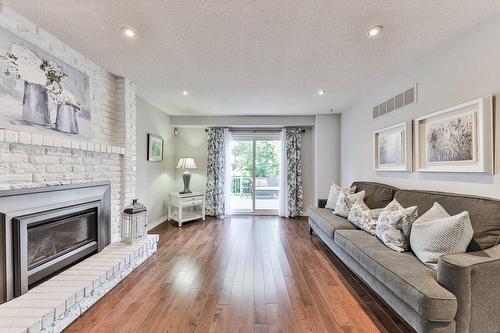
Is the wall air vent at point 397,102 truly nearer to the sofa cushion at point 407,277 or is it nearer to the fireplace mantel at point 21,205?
the sofa cushion at point 407,277

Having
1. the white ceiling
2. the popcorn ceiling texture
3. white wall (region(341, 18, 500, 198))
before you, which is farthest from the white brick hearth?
white wall (region(341, 18, 500, 198))

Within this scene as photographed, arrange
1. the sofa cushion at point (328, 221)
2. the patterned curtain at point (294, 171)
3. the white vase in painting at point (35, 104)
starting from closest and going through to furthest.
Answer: the white vase in painting at point (35, 104) → the sofa cushion at point (328, 221) → the patterned curtain at point (294, 171)

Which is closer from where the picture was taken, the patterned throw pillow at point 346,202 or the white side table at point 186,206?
the patterned throw pillow at point 346,202

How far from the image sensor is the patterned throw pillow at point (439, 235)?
67.9 inches

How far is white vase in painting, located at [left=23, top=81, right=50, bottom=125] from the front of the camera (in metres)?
2.01

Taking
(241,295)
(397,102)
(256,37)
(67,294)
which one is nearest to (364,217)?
(397,102)

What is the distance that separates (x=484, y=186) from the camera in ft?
6.39

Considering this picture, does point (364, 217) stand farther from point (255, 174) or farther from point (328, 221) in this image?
point (255, 174)

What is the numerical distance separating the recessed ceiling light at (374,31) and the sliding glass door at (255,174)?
3.76m

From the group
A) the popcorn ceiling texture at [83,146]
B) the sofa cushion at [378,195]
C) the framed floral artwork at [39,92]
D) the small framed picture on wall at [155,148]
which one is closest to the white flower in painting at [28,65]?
the framed floral artwork at [39,92]

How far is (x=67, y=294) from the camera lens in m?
1.87

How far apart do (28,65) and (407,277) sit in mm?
3402

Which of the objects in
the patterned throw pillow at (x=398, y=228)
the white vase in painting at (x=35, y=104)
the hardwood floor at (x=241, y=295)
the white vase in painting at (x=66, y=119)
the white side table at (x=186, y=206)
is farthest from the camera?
the white side table at (x=186, y=206)

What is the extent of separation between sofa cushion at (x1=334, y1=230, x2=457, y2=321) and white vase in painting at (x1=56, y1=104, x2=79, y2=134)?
Answer: 3125mm
